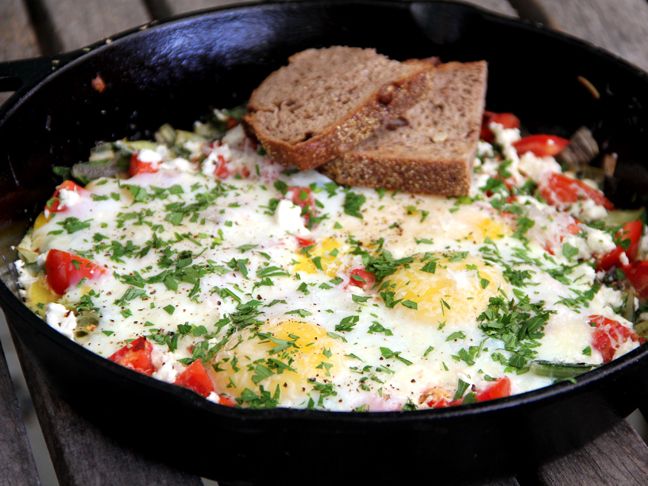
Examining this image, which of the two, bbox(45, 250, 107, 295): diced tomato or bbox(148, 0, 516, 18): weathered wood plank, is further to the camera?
bbox(148, 0, 516, 18): weathered wood plank

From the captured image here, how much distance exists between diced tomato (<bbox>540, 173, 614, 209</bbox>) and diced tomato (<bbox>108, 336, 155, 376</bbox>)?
187cm

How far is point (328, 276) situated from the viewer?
2.98m

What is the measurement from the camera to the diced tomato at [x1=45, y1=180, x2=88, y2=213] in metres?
3.24

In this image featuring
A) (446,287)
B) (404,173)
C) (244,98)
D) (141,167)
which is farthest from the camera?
(244,98)

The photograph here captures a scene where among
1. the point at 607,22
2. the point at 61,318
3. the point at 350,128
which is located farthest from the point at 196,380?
the point at 607,22

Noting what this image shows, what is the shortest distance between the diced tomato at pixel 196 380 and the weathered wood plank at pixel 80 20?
2.44 m

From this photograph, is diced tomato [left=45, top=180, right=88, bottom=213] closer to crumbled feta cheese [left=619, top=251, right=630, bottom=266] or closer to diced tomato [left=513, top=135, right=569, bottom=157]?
diced tomato [left=513, top=135, right=569, bottom=157]

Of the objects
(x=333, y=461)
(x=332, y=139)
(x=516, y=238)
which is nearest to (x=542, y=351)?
(x=516, y=238)

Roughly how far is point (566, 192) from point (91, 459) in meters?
2.23

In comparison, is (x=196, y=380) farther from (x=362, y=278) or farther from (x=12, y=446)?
(x=362, y=278)

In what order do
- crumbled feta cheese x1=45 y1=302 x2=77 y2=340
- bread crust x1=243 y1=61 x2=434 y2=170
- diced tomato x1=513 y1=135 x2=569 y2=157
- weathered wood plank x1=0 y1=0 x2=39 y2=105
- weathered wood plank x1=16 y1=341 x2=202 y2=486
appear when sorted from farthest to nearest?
1. weathered wood plank x1=0 y1=0 x2=39 y2=105
2. diced tomato x1=513 y1=135 x2=569 y2=157
3. bread crust x1=243 y1=61 x2=434 y2=170
4. crumbled feta cheese x1=45 y1=302 x2=77 y2=340
5. weathered wood plank x1=16 y1=341 x2=202 y2=486

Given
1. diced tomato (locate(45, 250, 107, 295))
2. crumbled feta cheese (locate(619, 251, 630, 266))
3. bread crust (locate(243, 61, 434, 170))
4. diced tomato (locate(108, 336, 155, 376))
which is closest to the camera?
diced tomato (locate(108, 336, 155, 376))

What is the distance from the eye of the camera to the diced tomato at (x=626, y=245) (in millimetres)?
3230

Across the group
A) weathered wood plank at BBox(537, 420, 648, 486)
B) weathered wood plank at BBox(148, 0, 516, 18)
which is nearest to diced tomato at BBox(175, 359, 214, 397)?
weathered wood plank at BBox(537, 420, 648, 486)
